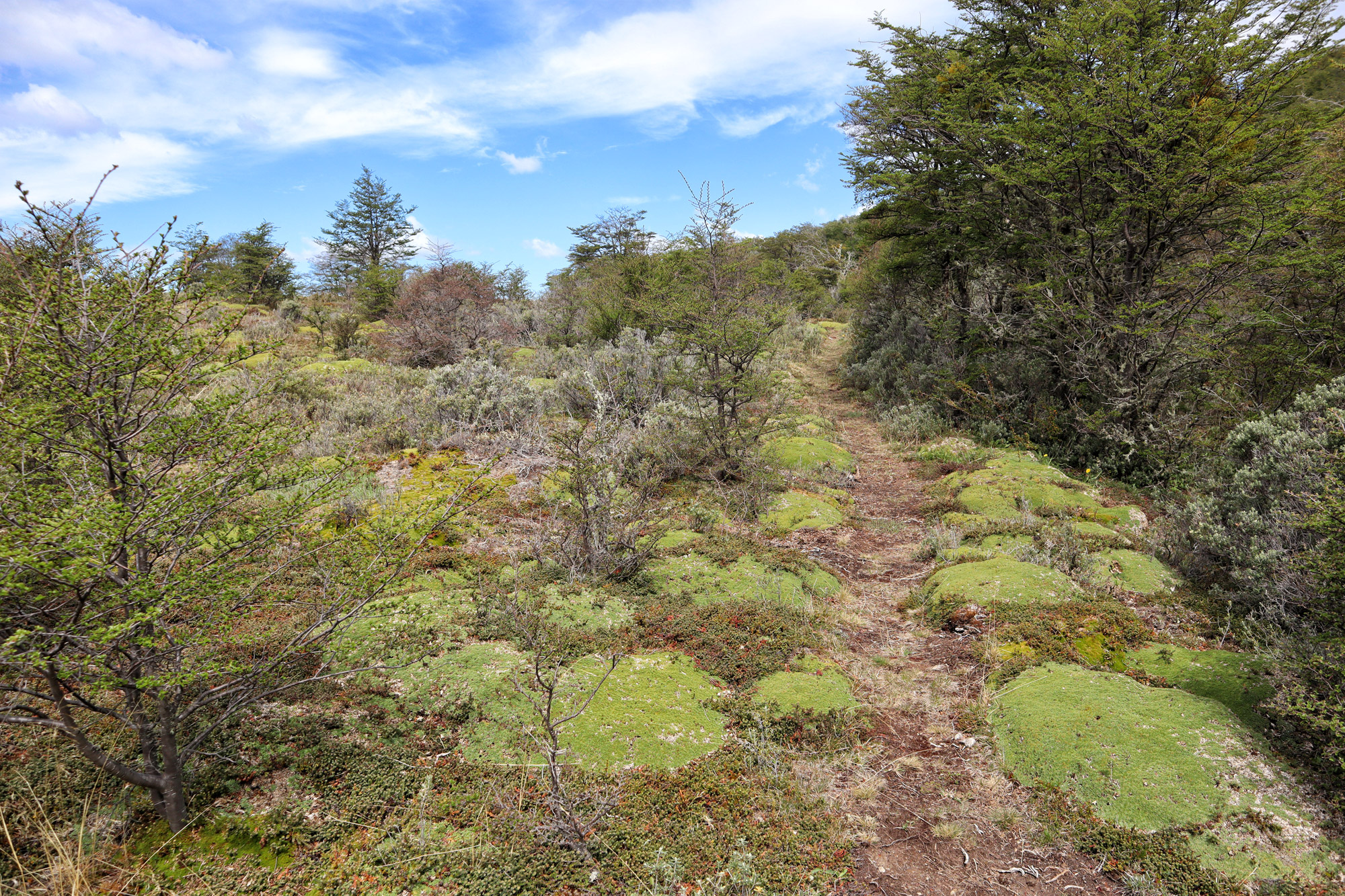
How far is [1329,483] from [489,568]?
23.4 feet

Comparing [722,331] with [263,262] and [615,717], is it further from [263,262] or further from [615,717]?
[263,262]

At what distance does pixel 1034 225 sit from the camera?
1211 cm

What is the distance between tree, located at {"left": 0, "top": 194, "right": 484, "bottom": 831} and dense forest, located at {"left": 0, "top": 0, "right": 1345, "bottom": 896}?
0.03 meters

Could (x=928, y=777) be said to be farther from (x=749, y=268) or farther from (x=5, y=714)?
(x=749, y=268)

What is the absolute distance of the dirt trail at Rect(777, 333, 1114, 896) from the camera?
11.2 feet

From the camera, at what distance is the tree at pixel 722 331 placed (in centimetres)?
975

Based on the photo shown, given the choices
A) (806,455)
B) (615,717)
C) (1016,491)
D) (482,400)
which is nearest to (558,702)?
(615,717)

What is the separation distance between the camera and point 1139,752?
392 cm

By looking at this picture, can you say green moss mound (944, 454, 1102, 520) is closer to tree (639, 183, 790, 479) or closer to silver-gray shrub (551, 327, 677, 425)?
tree (639, 183, 790, 479)

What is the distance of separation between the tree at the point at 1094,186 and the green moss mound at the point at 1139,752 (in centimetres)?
731

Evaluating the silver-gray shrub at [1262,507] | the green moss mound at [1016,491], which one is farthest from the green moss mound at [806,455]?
the silver-gray shrub at [1262,507]

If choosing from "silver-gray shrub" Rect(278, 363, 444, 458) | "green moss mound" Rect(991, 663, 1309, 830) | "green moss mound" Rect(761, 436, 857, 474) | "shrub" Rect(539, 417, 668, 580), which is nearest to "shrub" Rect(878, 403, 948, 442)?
"green moss mound" Rect(761, 436, 857, 474)

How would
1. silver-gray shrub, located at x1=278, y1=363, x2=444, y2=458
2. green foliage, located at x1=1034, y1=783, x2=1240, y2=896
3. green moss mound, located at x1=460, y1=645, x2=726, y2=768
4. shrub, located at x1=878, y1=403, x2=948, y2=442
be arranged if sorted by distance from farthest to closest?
shrub, located at x1=878, y1=403, x2=948, y2=442 → silver-gray shrub, located at x1=278, y1=363, x2=444, y2=458 → green moss mound, located at x1=460, y1=645, x2=726, y2=768 → green foliage, located at x1=1034, y1=783, x2=1240, y2=896

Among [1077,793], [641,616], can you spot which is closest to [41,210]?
[641,616]
